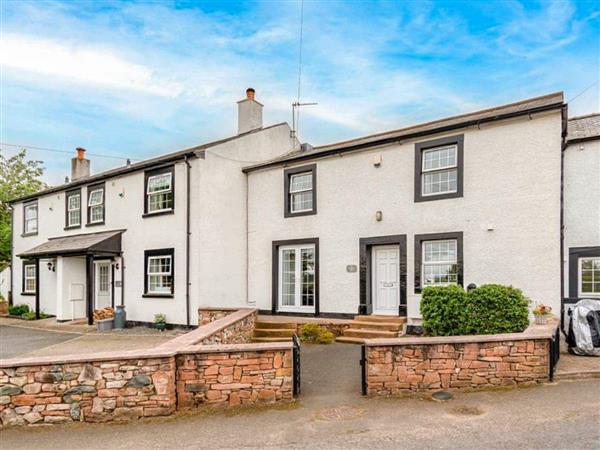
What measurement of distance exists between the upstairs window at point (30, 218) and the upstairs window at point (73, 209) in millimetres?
3547

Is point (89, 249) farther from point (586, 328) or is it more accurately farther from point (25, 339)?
point (586, 328)

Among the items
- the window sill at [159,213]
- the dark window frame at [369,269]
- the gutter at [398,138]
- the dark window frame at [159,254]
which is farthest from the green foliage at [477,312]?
the window sill at [159,213]

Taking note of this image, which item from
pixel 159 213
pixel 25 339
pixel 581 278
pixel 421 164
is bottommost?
pixel 25 339

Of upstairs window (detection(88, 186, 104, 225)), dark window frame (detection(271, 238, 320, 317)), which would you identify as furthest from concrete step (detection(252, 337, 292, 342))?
upstairs window (detection(88, 186, 104, 225))

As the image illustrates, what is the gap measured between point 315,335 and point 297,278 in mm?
3075

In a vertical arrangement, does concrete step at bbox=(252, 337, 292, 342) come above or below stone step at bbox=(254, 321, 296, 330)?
below

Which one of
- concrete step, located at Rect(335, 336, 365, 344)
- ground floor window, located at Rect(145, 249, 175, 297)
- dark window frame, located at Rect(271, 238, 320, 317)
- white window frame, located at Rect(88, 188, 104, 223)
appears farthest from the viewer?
white window frame, located at Rect(88, 188, 104, 223)

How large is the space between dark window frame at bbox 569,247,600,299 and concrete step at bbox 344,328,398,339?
4.89 metres

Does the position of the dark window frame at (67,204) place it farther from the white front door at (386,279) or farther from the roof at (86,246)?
the white front door at (386,279)

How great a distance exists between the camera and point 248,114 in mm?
16328

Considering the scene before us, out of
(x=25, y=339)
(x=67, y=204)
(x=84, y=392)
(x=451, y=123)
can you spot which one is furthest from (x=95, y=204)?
(x=451, y=123)

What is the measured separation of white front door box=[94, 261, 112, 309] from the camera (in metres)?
16.5

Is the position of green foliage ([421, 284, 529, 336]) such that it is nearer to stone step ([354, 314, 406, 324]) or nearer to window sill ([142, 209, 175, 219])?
stone step ([354, 314, 406, 324])

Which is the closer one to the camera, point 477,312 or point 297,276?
point 477,312
